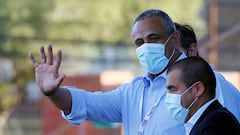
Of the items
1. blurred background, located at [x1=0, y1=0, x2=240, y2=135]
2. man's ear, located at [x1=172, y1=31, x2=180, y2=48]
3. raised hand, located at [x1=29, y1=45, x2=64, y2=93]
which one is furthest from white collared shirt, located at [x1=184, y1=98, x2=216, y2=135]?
blurred background, located at [x1=0, y1=0, x2=240, y2=135]

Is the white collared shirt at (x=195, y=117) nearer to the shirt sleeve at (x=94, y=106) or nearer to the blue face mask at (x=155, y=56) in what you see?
the blue face mask at (x=155, y=56)

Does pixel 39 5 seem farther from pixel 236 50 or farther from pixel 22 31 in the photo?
pixel 236 50

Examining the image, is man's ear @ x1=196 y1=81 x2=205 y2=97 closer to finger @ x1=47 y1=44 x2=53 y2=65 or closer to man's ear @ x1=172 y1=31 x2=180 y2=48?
man's ear @ x1=172 y1=31 x2=180 y2=48

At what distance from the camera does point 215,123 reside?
11.3 ft

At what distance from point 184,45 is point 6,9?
614 inches

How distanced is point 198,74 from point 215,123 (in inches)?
13.2

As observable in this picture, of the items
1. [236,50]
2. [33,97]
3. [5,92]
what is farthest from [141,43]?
[33,97]

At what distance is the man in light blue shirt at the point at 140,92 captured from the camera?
4102 millimetres

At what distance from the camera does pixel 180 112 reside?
3838mm

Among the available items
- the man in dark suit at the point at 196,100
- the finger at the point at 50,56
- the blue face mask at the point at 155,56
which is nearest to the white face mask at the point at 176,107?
the man in dark suit at the point at 196,100

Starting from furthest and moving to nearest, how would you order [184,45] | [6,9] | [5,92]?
[5,92] → [6,9] → [184,45]

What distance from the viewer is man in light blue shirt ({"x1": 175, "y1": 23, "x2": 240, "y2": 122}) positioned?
4293mm

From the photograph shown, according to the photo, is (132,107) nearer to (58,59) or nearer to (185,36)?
(58,59)

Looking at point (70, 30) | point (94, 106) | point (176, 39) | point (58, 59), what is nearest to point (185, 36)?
point (176, 39)
